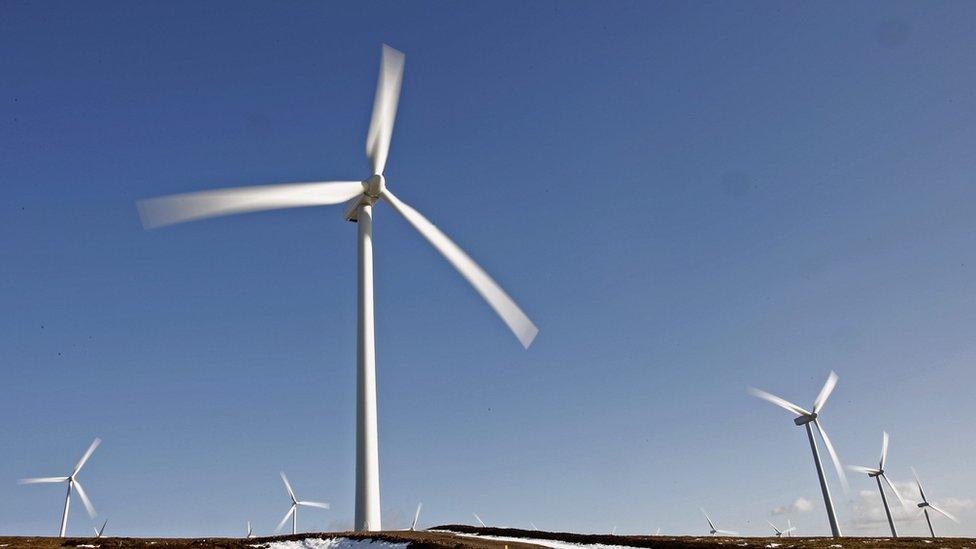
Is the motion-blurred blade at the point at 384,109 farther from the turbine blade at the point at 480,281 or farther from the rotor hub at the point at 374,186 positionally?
the turbine blade at the point at 480,281

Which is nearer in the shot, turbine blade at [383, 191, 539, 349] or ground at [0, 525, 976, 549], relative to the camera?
ground at [0, 525, 976, 549]

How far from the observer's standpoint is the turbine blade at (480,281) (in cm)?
4631

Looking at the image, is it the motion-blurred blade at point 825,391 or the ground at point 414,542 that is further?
the motion-blurred blade at point 825,391

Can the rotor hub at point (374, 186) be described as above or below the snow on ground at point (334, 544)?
above

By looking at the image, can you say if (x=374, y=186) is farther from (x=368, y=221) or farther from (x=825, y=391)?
(x=825, y=391)

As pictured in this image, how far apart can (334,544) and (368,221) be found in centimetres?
2297

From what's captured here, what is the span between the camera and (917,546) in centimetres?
4588

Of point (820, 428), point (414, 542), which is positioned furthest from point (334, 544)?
point (820, 428)

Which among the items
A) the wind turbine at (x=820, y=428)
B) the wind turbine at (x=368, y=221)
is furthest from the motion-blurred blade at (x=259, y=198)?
the wind turbine at (x=820, y=428)

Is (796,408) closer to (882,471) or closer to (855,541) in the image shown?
(882,471)

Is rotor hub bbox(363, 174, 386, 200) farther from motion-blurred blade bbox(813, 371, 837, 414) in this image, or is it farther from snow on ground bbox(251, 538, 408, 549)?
motion-blurred blade bbox(813, 371, 837, 414)

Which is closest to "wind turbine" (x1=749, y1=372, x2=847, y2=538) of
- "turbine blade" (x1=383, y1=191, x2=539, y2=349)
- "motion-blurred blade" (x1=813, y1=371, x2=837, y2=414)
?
"motion-blurred blade" (x1=813, y1=371, x2=837, y2=414)

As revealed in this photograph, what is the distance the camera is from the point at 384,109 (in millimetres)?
48281

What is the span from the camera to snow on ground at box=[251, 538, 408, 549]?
36125 mm
